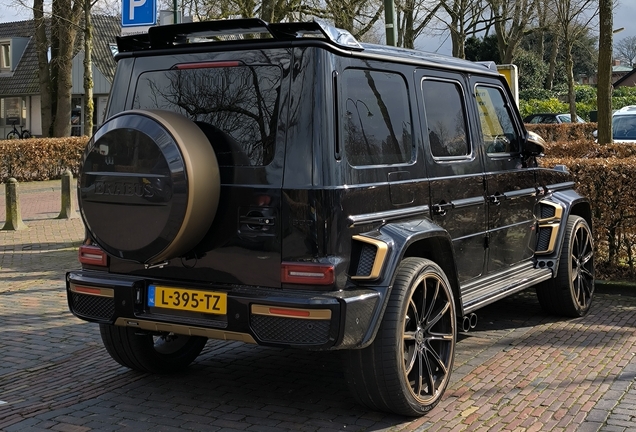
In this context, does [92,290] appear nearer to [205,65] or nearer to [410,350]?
[205,65]

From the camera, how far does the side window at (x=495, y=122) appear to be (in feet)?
20.4

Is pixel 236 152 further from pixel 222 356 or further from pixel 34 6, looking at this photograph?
pixel 34 6

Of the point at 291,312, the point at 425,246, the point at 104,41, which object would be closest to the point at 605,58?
Answer: the point at 425,246

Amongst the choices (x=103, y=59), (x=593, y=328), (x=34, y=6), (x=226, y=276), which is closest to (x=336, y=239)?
(x=226, y=276)

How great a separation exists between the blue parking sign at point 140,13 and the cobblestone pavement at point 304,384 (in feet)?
10.6

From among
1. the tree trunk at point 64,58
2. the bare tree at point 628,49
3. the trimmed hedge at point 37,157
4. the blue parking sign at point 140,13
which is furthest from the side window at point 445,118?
the bare tree at point 628,49

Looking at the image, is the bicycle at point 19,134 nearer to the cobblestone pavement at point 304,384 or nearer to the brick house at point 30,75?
the brick house at point 30,75

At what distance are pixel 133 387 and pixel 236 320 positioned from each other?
138 centimetres

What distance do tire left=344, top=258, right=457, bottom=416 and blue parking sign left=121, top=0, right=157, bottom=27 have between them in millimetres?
5222

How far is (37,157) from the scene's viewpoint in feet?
75.3

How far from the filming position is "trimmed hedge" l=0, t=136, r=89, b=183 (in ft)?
73.3

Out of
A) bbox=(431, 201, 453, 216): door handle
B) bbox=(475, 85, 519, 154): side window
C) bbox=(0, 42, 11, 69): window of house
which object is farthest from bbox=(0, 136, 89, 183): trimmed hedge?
bbox=(0, 42, 11, 69): window of house

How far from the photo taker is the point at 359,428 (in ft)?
15.3

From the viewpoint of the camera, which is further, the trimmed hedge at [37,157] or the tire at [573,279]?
the trimmed hedge at [37,157]
